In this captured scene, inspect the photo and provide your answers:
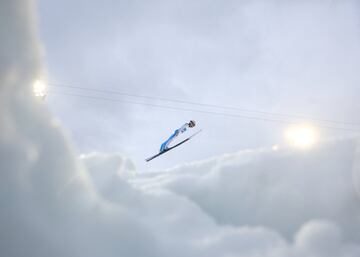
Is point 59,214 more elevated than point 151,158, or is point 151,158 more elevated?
point 151,158

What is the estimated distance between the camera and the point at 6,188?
276 ft

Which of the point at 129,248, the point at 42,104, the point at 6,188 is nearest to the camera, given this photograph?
the point at 6,188

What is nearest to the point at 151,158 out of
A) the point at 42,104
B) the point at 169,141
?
the point at 169,141

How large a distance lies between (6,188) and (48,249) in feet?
111

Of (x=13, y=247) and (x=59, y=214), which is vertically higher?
(x=59, y=214)

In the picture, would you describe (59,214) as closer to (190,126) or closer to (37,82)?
(37,82)

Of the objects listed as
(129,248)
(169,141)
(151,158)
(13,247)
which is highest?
(169,141)

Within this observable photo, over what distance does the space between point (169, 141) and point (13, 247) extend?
224ft

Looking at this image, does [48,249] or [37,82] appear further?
[48,249]

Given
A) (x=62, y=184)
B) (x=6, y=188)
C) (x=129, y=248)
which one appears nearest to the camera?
(x=6, y=188)

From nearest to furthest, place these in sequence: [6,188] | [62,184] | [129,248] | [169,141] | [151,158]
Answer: [6,188] < [62,184] < [151,158] < [169,141] < [129,248]

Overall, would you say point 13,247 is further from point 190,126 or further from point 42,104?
point 190,126

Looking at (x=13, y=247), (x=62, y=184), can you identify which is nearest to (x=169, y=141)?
(x=62, y=184)

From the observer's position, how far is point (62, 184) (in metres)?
103
